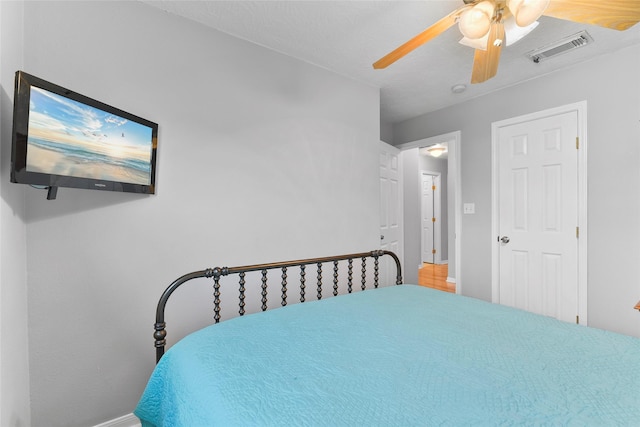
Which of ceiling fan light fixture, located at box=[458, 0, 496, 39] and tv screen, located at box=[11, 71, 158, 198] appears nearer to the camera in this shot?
tv screen, located at box=[11, 71, 158, 198]

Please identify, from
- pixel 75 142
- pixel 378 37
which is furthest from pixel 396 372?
pixel 378 37

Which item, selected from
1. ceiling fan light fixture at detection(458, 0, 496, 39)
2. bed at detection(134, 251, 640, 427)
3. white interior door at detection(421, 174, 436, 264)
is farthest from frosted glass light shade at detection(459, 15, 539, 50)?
white interior door at detection(421, 174, 436, 264)

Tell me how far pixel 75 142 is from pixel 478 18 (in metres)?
1.94

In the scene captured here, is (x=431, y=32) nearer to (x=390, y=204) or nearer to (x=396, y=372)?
(x=396, y=372)

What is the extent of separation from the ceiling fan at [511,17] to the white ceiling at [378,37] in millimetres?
361

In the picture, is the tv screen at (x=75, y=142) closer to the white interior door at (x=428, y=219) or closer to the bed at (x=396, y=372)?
the bed at (x=396, y=372)

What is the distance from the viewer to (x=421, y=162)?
6199 millimetres

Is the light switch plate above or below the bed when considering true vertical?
above

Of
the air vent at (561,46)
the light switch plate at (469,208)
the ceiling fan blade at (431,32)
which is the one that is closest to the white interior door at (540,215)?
the light switch plate at (469,208)

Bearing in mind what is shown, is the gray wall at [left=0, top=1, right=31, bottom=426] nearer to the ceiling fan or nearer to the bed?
the bed

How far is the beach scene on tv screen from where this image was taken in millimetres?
1182

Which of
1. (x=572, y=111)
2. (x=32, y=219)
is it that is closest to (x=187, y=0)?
(x=32, y=219)

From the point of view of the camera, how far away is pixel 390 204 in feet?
11.3

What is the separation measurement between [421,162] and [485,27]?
196 inches
